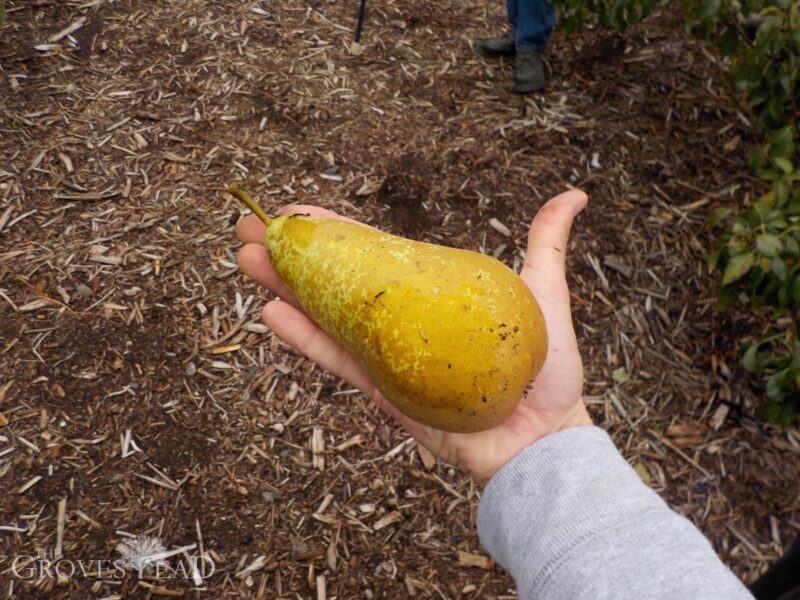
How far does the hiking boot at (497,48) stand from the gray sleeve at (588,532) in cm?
307

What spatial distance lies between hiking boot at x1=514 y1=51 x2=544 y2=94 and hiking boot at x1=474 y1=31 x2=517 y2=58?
256mm

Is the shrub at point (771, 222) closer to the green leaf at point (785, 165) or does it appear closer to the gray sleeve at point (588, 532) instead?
the green leaf at point (785, 165)

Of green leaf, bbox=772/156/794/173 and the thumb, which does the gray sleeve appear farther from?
green leaf, bbox=772/156/794/173

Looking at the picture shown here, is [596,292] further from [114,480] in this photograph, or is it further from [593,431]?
[114,480]

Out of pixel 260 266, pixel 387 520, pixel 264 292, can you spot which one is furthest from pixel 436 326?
pixel 264 292

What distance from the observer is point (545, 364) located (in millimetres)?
1944

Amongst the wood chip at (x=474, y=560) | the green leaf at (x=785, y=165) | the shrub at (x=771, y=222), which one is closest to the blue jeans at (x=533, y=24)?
the shrub at (x=771, y=222)

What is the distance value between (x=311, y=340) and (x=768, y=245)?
1.71 meters

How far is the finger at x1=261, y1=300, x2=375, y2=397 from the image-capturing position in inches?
82.0

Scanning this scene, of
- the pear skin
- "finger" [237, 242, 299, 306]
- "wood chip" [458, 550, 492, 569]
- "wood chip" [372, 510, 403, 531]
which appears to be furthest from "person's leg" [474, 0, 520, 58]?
"wood chip" [458, 550, 492, 569]

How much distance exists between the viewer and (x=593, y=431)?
1.78 meters

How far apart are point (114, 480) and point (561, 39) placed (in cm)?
390

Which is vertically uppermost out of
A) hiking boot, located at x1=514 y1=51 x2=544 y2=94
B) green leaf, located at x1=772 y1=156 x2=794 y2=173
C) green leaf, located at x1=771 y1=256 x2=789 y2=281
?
green leaf, located at x1=772 y1=156 x2=794 y2=173

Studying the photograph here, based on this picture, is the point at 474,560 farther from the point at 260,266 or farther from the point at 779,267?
the point at 779,267
